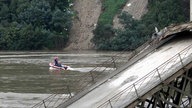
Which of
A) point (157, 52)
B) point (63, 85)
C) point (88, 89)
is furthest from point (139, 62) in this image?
point (63, 85)

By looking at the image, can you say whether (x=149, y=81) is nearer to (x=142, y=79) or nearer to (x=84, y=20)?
(x=142, y=79)

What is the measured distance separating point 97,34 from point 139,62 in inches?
2959

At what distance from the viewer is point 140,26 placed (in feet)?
305

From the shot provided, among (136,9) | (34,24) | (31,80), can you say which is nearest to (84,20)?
(34,24)

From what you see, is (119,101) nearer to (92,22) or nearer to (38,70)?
(38,70)

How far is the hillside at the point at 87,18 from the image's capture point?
99688 mm

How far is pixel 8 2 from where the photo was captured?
105000 millimetres

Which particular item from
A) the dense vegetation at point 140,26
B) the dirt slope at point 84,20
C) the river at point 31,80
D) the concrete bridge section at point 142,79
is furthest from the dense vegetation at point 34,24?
the concrete bridge section at point 142,79

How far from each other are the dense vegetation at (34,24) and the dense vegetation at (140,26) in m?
6.67

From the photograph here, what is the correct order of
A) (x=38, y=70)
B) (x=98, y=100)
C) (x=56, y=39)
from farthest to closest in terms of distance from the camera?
(x=56, y=39) < (x=38, y=70) < (x=98, y=100)

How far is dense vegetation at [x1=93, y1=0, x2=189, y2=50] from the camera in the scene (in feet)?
299

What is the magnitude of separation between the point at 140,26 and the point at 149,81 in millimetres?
75358

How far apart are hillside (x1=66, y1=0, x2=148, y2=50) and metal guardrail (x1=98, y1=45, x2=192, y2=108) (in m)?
78.6

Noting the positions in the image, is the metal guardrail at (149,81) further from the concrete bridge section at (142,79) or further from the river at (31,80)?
the river at (31,80)
